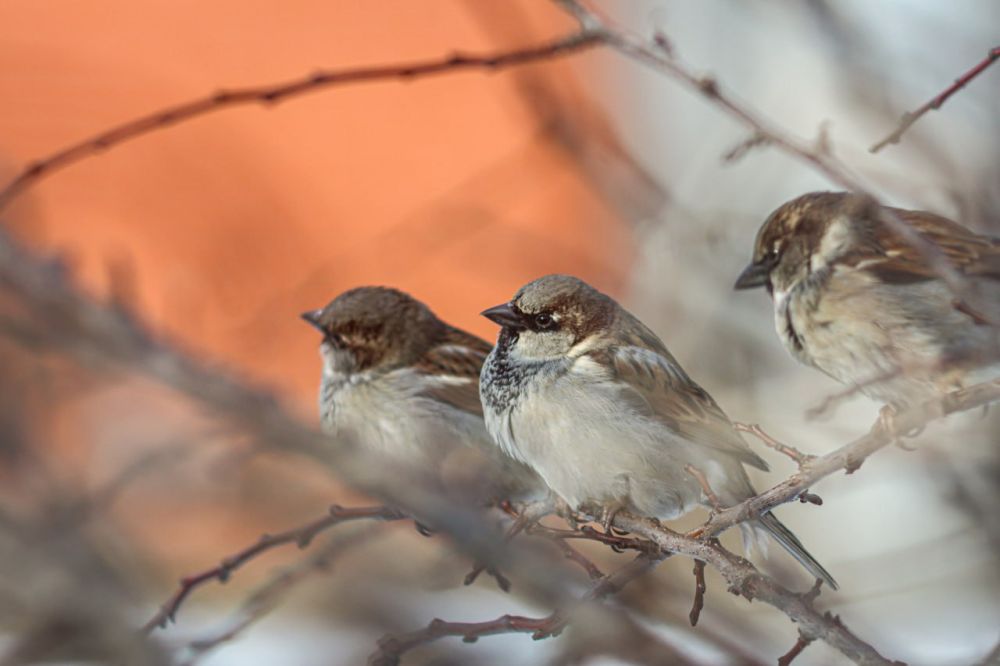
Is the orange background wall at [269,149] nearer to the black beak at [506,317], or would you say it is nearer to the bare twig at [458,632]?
the black beak at [506,317]

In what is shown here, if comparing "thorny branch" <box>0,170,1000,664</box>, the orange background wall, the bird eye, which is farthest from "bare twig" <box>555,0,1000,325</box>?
the orange background wall

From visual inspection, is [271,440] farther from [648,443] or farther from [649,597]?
Answer: [648,443]

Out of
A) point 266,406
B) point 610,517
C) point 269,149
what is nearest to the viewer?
point 266,406

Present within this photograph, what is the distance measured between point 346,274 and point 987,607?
2783mm

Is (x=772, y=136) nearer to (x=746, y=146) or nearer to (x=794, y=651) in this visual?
(x=746, y=146)

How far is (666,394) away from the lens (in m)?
2.13

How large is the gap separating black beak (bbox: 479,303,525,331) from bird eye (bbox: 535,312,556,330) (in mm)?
32

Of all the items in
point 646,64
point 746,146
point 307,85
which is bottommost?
point 746,146

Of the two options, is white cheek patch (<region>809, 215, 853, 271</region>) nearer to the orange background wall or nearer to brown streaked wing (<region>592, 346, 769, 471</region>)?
brown streaked wing (<region>592, 346, 769, 471</region>)

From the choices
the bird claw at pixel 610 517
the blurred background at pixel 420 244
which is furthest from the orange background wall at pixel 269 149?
the bird claw at pixel 610 517

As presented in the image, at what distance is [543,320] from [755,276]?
0.42 meters

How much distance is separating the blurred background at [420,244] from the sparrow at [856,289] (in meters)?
0.09

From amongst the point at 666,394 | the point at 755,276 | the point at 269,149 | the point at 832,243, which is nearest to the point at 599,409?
the point at 666,394

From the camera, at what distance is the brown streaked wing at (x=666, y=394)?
78.0 inches
